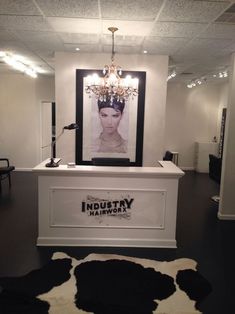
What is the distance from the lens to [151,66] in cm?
540

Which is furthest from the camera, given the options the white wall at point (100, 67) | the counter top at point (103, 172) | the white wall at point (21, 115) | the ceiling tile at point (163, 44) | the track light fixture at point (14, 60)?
the white wall at point (21, 115)

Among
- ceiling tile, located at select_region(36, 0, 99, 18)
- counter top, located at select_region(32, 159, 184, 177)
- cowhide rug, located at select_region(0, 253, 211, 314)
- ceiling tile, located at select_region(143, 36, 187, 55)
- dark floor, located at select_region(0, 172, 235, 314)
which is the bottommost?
dark floor, located at select_region(0, 172, 235, 314)

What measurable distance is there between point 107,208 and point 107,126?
2059 millimetres

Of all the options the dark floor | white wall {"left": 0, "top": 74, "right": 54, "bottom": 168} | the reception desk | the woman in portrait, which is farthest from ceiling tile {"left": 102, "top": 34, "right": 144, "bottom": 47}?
white wall {"left": 0, "top": 74, "right": 54, "bottom": 168}

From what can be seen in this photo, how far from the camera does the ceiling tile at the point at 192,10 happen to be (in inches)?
115

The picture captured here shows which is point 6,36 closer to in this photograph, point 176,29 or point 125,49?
point 125,49

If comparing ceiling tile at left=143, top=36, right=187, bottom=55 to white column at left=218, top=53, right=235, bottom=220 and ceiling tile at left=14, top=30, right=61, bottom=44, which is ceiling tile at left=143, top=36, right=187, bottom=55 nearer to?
white column at left=218, top=53, right=235, bottom=220

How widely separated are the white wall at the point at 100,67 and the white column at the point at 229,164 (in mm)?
1222

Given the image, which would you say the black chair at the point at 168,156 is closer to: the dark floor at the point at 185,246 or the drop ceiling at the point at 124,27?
the dark floor at the point at 185,246

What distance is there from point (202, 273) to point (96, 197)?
162 centimetres

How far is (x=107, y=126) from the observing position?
546 centimetres

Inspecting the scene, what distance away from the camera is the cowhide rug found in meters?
2.62

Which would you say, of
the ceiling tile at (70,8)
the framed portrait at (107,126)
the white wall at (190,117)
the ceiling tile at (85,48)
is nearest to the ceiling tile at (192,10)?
the ceiling tile at (70,8)

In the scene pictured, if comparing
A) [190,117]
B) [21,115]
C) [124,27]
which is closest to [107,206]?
[124,27]
